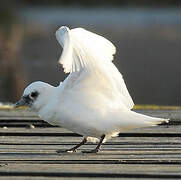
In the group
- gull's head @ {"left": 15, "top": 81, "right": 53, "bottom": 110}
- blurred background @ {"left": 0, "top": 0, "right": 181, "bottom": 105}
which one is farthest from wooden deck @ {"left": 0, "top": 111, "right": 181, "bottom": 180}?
blurred background @ {"left": 0, "top": 0, "right": 181, "bottom": 105}

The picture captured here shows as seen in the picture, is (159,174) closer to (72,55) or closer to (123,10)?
(72,55)

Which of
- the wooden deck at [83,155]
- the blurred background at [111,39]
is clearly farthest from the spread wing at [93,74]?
the blurred background at [111,39]

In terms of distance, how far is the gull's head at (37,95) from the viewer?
694 cm

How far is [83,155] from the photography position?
6719mm

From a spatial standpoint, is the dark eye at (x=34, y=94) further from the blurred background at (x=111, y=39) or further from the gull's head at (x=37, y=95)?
the blurred background at (x=111, y=39)

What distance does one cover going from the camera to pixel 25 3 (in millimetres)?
51125

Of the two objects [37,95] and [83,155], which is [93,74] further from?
[83,155]

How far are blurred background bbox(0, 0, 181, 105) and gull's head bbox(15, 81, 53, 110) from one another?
811 cm

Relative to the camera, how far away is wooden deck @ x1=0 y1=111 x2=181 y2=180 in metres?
5.74

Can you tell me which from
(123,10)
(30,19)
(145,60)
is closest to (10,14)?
(30,19)

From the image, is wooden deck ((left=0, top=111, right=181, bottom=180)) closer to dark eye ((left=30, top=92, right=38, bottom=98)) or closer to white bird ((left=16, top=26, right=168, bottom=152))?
white bird ((left=16, top=26, right=168, bottom=152))

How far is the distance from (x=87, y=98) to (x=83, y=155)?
1.86ft

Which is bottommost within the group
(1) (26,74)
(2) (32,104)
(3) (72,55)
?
(1) (26,74)

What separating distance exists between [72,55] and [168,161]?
1.23 meters
